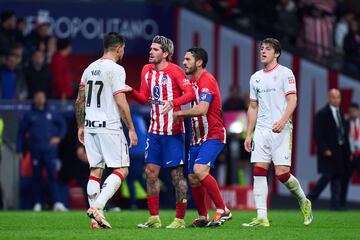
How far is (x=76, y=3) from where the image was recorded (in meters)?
27.0

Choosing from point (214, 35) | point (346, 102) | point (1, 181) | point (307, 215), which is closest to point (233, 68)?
point (214, 35)

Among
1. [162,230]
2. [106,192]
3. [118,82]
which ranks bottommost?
[162,230]

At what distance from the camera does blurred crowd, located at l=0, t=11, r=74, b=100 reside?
24156 millimetres

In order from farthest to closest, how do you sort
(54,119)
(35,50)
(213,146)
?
(35,50), (54,119), (213,146)

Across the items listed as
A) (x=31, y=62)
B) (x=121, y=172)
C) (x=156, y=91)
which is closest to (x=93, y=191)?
(x=121, y=172)

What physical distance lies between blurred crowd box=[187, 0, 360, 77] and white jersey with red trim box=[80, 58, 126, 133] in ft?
42.9

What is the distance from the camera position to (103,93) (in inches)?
577

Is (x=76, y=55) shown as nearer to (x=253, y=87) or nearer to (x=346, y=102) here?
(x=346, y=102)

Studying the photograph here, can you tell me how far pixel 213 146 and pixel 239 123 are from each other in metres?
10.0

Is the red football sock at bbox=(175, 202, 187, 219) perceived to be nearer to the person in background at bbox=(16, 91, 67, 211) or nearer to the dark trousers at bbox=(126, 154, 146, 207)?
the dark trousers at bbox=(126, 154, 146, 207)

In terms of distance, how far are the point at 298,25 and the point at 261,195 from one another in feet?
43.1

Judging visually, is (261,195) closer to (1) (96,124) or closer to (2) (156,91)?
(2) (156,91)

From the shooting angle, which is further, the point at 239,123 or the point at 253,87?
the point at 239,123

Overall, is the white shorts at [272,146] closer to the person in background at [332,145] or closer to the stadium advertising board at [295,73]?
the person in background at [332,145]
